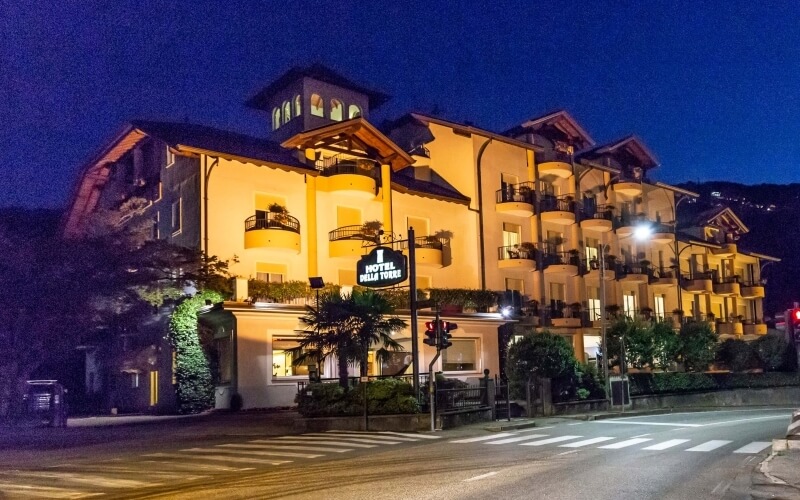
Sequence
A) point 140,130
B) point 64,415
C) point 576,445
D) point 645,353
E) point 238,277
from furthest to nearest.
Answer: point 645,353 < point 140,130 < point 238,277 < point 64,415 < point 576,445

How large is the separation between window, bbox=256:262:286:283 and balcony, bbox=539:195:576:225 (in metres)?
17.9

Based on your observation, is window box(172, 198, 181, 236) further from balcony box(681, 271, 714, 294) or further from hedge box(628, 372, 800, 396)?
balcony box(681, 271, 714, 294)

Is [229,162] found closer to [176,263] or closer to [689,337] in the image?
[176,263]

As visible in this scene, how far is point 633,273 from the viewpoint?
164ft

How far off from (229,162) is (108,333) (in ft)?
28.8

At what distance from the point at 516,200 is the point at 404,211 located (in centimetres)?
825

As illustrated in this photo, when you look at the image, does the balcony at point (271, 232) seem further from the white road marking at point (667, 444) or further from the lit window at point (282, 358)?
the white road marking at point (667, 444)

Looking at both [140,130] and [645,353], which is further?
[645,353]

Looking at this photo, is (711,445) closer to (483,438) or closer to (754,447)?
(754,447)

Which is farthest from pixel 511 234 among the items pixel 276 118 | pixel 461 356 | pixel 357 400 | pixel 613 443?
pixel 613 443

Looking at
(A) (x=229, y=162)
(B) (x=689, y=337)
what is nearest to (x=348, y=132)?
(A) (x=229, y=162)

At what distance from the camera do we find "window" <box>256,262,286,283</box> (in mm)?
33375

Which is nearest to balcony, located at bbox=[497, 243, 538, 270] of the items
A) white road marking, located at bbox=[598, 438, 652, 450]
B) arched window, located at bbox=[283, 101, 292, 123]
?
arched window, located at bbox=[283, 101, 292, 123]

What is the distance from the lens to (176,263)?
29047 mm
